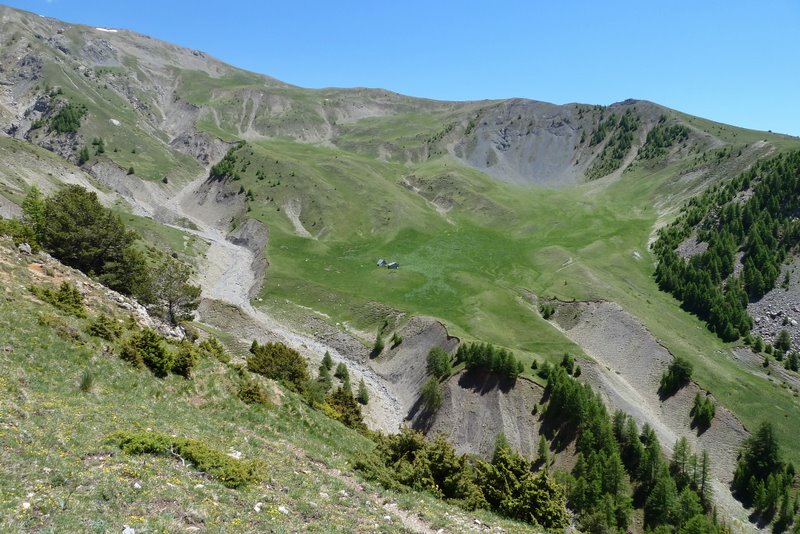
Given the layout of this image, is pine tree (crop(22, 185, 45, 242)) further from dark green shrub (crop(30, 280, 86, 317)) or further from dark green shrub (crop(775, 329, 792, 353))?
dark green shrub (crop(775, 329, 792, 353))

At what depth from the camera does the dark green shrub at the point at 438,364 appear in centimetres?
7719

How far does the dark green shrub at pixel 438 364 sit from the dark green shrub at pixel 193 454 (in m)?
57.3

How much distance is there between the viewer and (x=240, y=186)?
16625 cm

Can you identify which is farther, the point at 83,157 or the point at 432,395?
the point at 83,157

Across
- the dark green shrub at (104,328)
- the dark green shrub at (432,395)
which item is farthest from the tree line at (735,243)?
the dark green shrub at (104,328)

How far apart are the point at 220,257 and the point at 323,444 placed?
104374 millimetres

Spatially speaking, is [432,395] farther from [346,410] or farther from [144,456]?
[144,456]

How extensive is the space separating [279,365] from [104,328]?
72.1 feet

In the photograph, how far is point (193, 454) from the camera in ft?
68.6

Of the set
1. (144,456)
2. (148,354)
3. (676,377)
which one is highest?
(676,377)

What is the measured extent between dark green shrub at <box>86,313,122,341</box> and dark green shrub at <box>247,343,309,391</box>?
1620 centimetres

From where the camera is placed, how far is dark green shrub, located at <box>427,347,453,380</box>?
253ft

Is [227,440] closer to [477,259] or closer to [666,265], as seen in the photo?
[477,259]

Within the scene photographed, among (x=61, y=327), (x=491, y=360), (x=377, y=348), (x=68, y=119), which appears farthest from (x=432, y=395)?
(x=68, y=119)
